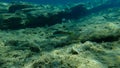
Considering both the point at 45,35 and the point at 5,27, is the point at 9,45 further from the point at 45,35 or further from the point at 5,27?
the point at 5,27

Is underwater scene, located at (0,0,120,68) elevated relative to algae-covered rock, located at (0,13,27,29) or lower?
lower

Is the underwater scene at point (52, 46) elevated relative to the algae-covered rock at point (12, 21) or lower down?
lower down

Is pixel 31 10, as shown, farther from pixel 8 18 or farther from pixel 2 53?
pixel 2 53

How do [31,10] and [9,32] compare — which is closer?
[9,32]

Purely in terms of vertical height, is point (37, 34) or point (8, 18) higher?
point (8, 18)

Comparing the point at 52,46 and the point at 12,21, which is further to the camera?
the point at 12,21

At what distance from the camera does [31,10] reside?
13672 millimetres

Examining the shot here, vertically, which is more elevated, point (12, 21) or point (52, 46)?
point (12, 21)

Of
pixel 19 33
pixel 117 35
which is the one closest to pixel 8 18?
pixel 19 33

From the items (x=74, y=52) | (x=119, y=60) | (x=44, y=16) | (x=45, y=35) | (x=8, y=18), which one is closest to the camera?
(x=119, y=60)

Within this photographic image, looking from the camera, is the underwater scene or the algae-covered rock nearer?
the underwater scene

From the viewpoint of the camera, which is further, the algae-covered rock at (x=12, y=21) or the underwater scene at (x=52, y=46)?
the algae-covered rock at (x=12, y=21)

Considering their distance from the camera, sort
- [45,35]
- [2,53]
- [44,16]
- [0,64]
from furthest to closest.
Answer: [44,16] < [45,35] < [2,53] < [0,64]

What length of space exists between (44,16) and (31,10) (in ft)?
2.91
